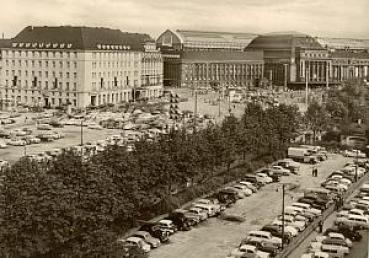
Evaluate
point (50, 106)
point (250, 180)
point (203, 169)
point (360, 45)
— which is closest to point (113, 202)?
point (203, 169)

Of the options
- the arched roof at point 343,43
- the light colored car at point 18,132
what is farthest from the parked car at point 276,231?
the arched roof at point 343,43

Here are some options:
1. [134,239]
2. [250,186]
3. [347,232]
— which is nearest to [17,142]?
[250,186]

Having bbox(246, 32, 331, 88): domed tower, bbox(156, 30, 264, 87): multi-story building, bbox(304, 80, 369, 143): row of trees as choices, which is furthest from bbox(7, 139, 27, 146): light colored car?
bbox(246, 32, 331, 88): domed tower

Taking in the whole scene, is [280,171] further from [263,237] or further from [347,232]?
[263,237]

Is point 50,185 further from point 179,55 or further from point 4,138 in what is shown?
point 179,55

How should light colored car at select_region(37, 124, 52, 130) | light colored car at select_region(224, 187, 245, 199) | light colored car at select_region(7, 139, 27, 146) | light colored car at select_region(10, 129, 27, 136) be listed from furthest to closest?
light colored car at select_region(37, 124, 52, 130)
light colored car at select_region(10, 129, 27, 136)
light colored car at select_region(7, 139, 27, 146)
light colored car at select_region(224, 187, 245, 199)

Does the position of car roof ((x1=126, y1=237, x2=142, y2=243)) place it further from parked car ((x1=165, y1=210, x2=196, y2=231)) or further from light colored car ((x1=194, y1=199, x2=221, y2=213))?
light colored car ((x1=194, y1=199, x2=221, y2=213))
